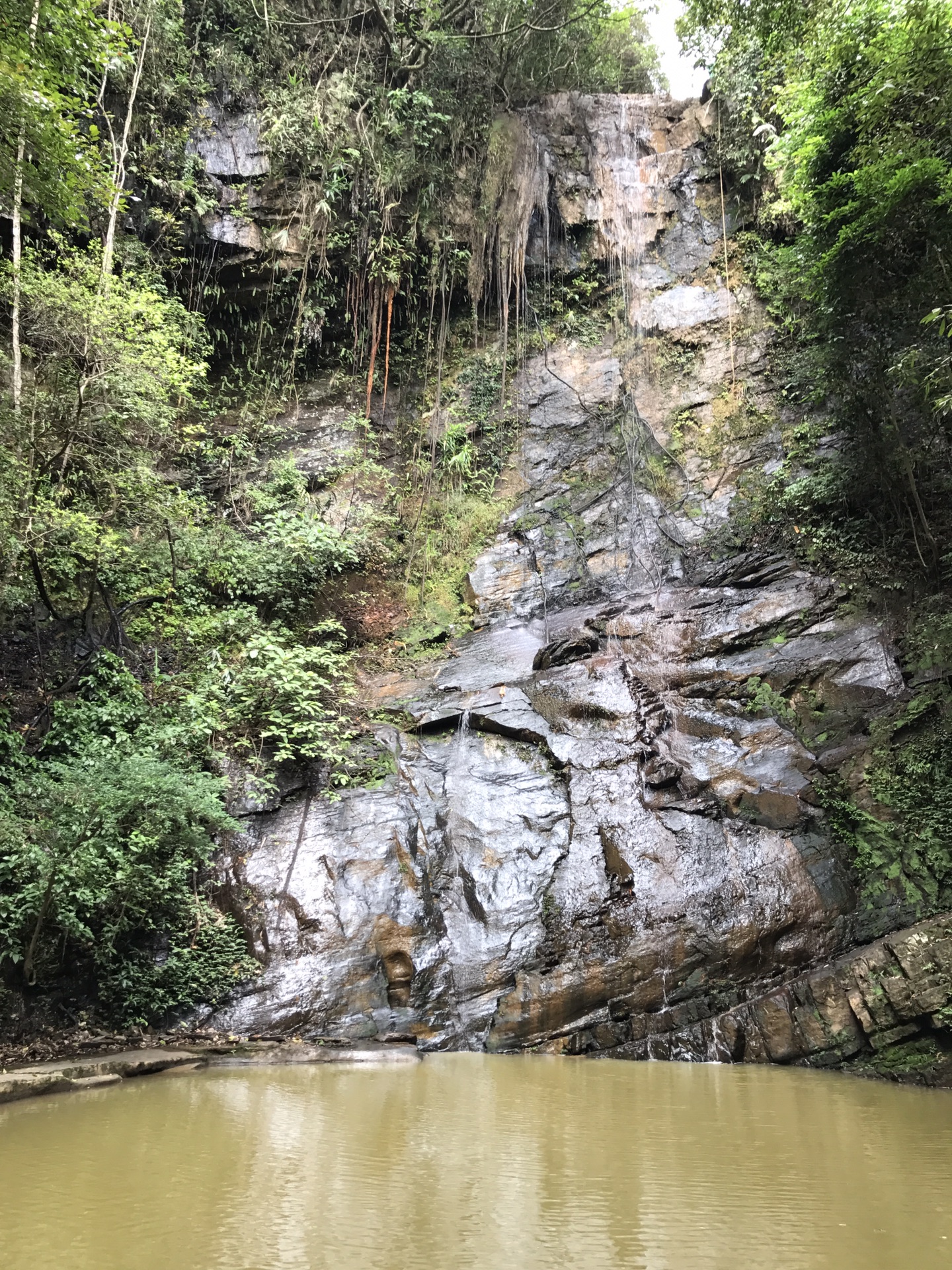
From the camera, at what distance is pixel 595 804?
8.39m

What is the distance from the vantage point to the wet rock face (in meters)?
6.88

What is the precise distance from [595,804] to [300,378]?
11398 millimetres

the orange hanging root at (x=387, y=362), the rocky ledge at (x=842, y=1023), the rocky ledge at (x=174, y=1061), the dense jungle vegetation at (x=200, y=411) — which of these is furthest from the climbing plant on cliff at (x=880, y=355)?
the orange hanging root at (x=387, y=362)

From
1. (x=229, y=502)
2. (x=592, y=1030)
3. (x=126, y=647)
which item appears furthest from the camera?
(x=229, y=502)

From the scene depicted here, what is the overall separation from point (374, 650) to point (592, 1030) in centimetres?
687

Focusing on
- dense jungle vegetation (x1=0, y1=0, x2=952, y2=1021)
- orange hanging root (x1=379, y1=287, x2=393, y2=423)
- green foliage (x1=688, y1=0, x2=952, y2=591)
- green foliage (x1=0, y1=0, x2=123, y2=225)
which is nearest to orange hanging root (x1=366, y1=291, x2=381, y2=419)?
dense jungle vegetation (x1=0, y1=0, x2=952, y2=1021)

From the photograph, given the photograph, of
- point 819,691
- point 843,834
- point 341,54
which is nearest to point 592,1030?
point 843,834

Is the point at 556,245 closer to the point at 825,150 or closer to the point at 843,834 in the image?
the point at 825,150

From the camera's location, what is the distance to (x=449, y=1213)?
276 centimetres

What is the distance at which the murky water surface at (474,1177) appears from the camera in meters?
2.43

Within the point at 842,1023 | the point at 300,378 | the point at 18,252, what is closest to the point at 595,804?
the point at 842,1023

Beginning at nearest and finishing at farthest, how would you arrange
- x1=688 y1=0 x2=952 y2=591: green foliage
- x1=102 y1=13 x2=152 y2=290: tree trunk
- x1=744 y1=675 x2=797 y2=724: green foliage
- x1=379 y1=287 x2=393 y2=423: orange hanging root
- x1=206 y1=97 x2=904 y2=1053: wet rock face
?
x1=206 y1=97 x2=904 y2=1053: wet rock face, x1=688 y1=0 x2=952 y2=591: green foliage, x1=744 y1=675 x2=797 y2=724: green foliage, x1=102 y1=13 x2=152 y2=290: tree trunk, x1=379 y1=287 x2=393 y2=423: orange hanging root

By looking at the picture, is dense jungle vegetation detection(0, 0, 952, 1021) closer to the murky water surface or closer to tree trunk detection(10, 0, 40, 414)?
tree trunk detection(10, 0, 40, 414)

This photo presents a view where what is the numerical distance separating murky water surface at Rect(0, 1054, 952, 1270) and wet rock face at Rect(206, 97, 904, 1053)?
1.79 metres
